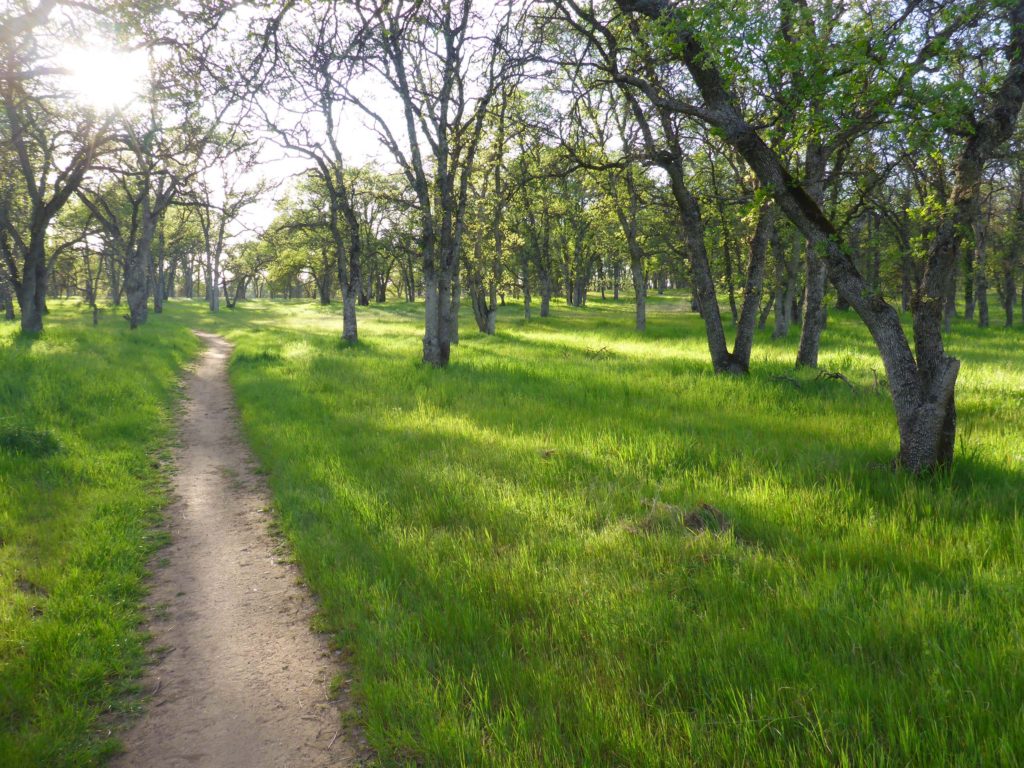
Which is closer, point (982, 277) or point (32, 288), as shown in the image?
point (32, 288)

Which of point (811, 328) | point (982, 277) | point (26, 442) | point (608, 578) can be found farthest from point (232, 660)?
point (982, 277)

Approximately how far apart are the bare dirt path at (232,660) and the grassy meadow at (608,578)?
21cm

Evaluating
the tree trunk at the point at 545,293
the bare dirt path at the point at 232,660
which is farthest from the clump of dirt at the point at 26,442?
the tree trunk at the point at 545,293

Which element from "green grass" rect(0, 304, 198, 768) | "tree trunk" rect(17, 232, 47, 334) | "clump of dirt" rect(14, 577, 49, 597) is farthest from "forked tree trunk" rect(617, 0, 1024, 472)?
"tree trunk" rect(17, 232, 47, 334)

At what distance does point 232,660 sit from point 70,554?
2275mm

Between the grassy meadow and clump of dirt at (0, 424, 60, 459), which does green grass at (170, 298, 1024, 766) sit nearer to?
the grassy meadow

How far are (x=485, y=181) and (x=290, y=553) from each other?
20.4 m

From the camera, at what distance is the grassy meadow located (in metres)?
2.57

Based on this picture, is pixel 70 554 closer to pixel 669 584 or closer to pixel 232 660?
pixel 232 660

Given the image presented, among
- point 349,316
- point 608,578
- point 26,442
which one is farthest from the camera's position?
point 349,316

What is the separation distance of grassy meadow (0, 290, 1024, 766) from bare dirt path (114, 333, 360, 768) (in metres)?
0.21

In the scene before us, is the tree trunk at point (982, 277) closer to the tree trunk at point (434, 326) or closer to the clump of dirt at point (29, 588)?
the tree trunk at point (434, 326)

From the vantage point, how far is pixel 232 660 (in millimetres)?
3619

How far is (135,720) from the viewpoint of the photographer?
3.08 m
